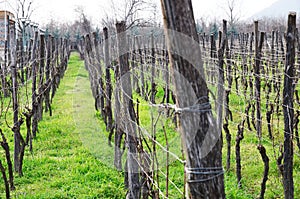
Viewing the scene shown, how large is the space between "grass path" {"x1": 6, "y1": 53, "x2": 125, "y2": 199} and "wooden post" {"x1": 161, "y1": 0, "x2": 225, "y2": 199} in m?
3.06

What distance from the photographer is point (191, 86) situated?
6.12ft

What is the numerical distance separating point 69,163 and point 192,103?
4575 mm

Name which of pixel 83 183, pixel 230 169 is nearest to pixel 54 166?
pixel 83 183

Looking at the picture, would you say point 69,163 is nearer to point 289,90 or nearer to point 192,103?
point 289,90

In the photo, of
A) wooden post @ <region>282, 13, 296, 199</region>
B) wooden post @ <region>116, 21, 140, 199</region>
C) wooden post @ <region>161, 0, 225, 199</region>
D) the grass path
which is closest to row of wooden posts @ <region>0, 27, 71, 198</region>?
the grass path

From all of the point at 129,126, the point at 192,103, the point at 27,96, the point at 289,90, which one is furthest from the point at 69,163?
the point at 192,103

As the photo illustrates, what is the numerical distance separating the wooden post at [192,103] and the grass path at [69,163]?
10.0 ft

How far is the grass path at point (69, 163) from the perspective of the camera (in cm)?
498

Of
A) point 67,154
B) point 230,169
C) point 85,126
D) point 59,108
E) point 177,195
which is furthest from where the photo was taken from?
point 59,108

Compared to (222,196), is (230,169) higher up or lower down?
lower down

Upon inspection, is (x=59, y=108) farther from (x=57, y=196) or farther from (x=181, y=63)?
(x=181, y=63)

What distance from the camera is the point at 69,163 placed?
6.14 m

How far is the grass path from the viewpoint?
16.3ft

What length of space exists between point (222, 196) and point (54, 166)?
4526 mm
